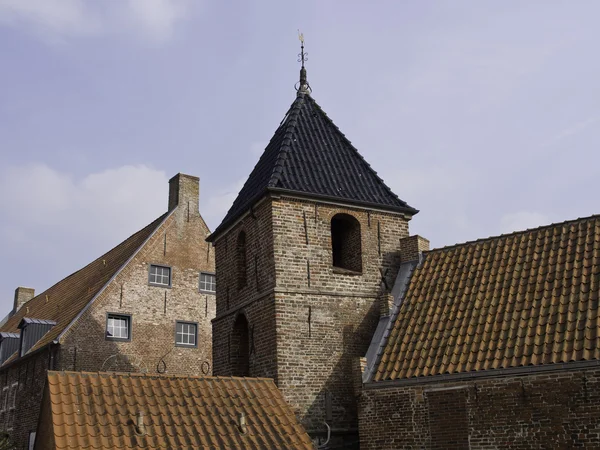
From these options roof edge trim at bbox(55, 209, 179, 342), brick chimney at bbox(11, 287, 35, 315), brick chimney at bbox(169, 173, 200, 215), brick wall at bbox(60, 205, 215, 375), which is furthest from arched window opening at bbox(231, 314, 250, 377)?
brick chimney at bbox(11, 287, 35, 315)

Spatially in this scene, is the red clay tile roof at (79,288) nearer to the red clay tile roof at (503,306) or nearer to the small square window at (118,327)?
the small square window at (118,327)

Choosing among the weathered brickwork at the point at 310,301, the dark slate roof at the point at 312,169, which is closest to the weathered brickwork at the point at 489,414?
the weathered brickwork at the point at 310,301

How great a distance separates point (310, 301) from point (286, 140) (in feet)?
12.3

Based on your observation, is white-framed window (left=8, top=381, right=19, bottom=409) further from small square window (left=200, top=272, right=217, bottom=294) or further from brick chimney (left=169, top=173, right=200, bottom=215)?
brick chimney (left=169, top=173, right=200, bottom=215)

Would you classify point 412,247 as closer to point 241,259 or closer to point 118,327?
point 241,259

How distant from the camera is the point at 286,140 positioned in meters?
14.4

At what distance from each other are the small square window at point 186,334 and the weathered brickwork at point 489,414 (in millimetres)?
11958

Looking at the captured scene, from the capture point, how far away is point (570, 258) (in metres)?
11.1

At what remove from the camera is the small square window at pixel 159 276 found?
22.2m

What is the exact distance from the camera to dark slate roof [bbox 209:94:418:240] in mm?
13383

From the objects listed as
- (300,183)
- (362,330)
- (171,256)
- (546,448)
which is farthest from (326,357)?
(171,256)

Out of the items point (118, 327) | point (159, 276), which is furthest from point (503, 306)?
point (159, 276)

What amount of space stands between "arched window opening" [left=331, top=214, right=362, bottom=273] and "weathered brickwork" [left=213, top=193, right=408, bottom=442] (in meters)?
0.16

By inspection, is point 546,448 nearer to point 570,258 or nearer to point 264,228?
point 570,258
